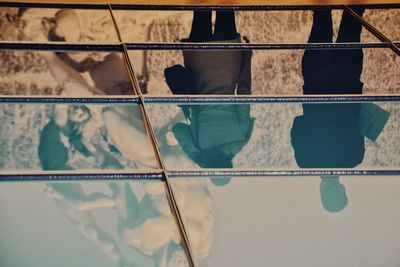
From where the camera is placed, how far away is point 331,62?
4.25 m

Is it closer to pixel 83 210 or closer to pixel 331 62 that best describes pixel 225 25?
pixel 331 62

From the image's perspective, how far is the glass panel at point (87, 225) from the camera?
2322 millimetres

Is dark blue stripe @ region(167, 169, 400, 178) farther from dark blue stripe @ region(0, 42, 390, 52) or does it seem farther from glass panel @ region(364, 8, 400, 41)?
glass panel @ region(364, 8, 400, 41)

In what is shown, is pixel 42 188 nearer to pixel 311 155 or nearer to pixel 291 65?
pixel 311 155

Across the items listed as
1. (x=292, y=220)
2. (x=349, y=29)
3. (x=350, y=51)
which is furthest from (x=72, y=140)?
(x=349, y=29)

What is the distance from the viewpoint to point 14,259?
2297mm

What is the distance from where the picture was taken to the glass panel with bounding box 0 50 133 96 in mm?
3697

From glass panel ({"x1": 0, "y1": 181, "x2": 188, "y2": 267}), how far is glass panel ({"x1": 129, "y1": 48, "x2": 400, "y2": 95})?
1.13 meters

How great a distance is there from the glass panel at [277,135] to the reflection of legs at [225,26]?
952 mm

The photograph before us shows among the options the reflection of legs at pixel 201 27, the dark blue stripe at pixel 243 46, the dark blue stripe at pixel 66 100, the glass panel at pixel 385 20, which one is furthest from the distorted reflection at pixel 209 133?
the glass panel at pixel 385 20

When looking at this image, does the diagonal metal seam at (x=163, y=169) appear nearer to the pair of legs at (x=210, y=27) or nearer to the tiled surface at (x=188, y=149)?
the tiled surface at (x=188, y=149)

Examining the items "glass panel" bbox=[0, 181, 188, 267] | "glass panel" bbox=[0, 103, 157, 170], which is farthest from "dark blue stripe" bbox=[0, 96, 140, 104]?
"glass panel" bbox=[0, 181, 188, 267]

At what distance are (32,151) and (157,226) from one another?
2.95ft

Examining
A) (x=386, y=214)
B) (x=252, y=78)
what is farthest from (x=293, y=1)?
(x=386, y=214)
